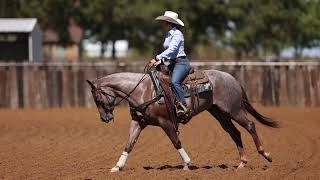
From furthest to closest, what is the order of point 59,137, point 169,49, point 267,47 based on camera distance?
point 267,47, point 59,137, point 169,49

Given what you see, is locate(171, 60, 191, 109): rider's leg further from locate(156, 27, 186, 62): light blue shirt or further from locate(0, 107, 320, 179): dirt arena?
locate(0, 107, 320, 179): dirt arena

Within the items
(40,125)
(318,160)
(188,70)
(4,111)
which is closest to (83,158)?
(188,70)

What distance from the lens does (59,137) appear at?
17.2 meters

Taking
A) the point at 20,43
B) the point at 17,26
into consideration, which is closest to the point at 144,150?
the point at 17,26

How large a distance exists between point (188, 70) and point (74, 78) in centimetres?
1684

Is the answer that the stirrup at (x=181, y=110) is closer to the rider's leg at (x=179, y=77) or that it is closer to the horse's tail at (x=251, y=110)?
the rider's leg at (x=179, y=77)

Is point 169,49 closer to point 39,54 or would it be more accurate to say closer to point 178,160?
point 178,160

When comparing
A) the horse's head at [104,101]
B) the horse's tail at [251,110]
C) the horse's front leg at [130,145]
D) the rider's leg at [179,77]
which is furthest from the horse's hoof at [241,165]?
the horse's head at [104,101]

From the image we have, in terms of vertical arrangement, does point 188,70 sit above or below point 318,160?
above

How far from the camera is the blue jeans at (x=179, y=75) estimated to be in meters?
11.1

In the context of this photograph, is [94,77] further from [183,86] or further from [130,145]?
[130,145]

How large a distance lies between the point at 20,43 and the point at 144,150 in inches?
739

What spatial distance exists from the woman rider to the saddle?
9cm

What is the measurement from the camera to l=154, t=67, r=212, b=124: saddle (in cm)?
1105
